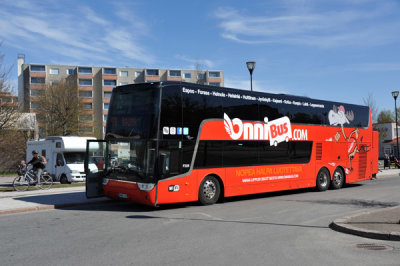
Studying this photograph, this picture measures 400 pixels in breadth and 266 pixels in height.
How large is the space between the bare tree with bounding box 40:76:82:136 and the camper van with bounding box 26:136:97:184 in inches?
915

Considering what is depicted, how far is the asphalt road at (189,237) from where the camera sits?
247 inches

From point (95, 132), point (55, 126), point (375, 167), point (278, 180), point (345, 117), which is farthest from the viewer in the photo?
point (95, 132)

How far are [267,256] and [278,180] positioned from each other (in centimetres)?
887

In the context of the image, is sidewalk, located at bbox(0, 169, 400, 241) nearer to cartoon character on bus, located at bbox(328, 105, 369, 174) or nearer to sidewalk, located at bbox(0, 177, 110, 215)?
sidewalk, located at bbox(0, 177, 110, 215)

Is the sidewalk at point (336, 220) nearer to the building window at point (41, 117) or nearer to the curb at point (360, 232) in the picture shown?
the curb at point (360, 232)

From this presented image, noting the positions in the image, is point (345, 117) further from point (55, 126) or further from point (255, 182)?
point (55, 126)

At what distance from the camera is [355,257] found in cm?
639

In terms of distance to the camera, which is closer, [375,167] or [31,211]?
[31,211]

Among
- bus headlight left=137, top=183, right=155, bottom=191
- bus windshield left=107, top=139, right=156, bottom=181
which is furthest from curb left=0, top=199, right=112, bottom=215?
bus headlight left=137, top=183, right=155, bottom=191

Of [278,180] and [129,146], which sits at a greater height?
[129,146]

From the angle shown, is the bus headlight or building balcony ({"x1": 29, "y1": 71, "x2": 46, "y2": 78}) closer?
the bus headlight

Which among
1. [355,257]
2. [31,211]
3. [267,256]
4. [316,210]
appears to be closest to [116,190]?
[31,211]

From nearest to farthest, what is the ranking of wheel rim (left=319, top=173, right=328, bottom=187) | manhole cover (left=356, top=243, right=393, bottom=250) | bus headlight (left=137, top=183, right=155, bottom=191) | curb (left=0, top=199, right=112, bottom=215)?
manhole cover (left=356, top=243, right=393, bottom=250) < bus headlight (left=137, top=183, right=155, bottom=191) < curb (left=0, top=199, right=112, bottom=215) < wheel rim (left=319, top=173, right=328, bottom=187)

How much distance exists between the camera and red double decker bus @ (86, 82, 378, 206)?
11.3m
